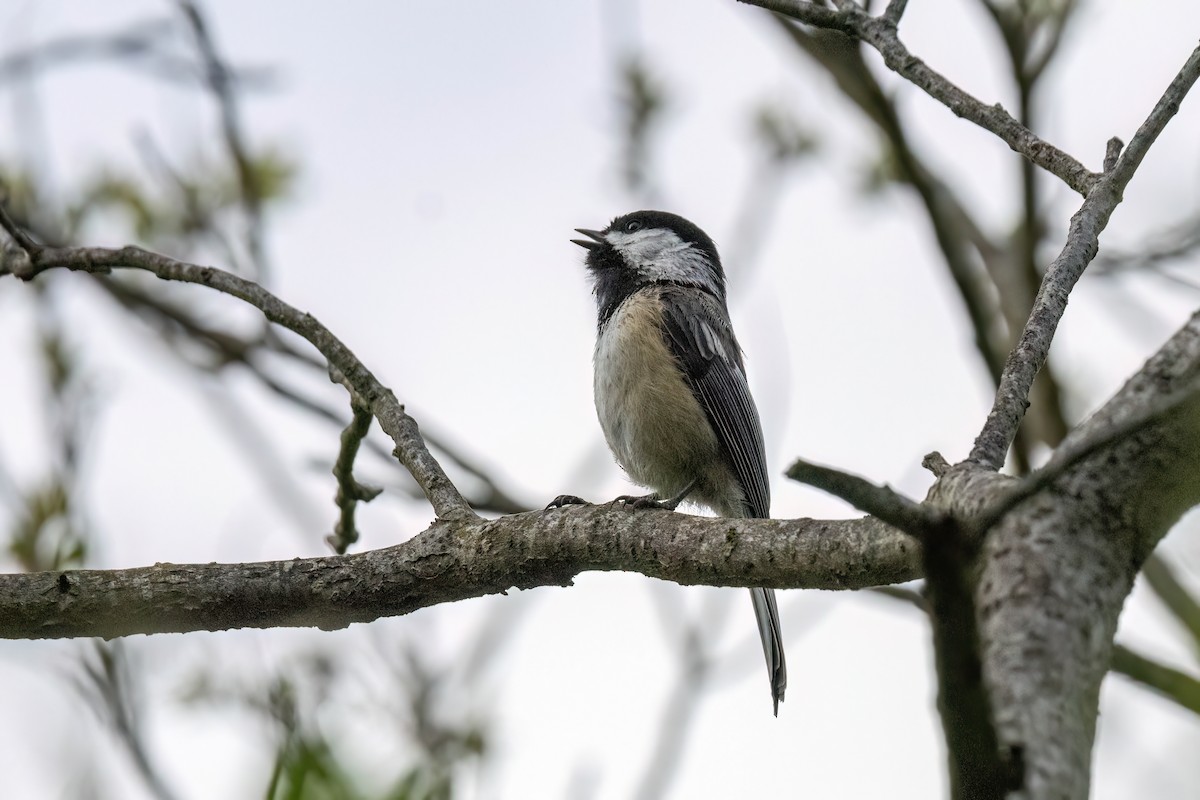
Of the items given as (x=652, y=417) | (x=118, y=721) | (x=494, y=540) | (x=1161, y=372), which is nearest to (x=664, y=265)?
(x=652, y=417)

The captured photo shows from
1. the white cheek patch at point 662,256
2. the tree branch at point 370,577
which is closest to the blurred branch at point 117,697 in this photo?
the tree branch at point 370,577

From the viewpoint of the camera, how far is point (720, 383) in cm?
475

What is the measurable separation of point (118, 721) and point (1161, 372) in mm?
2502

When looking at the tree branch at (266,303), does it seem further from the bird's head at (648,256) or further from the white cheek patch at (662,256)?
the white cheek patch at (662,256)

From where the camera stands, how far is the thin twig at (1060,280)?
5.95 ft

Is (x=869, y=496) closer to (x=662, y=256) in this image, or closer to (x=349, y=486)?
(x=349, y=486)

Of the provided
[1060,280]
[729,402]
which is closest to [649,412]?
[729,402]

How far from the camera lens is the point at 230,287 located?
3.48 meters

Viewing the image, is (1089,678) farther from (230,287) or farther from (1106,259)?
(1106,259)

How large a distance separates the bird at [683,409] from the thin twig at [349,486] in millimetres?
1352

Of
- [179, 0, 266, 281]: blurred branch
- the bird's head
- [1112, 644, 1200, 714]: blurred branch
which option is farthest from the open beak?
[1112, 644, 1200, 714]: blurred branch

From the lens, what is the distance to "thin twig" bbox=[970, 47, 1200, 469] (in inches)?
71.4

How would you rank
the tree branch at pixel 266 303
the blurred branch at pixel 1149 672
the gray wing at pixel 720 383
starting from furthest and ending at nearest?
the gray wing at pixel 720 383
the tree branch at pixel 266 303
the blurred branch at pixel 1149 672

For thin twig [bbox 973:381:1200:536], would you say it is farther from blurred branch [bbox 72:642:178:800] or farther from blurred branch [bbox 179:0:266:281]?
blurred branch [bbox 179:0:266:281]
